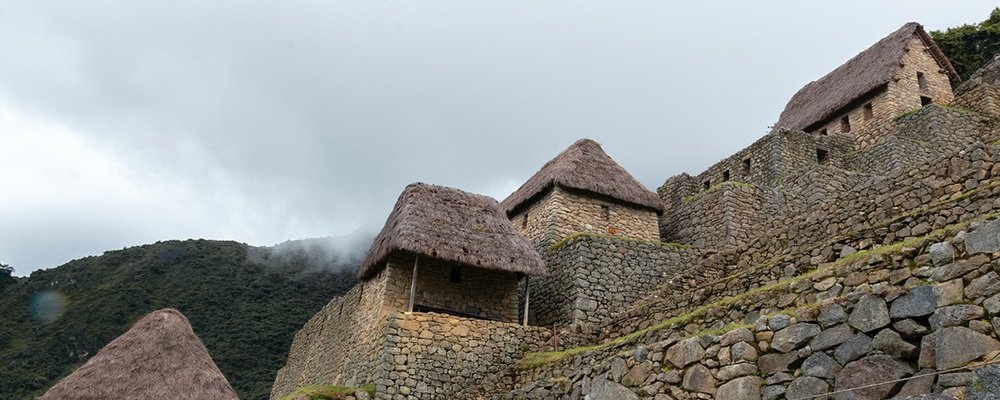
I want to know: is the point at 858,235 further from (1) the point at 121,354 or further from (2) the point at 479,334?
(1) the point at 121,354

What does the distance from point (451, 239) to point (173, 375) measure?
4.94m

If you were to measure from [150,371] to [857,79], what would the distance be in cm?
1966

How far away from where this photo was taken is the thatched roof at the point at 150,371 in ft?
32.5

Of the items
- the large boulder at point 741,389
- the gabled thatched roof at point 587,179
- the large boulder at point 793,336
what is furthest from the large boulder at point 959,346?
the gabled thatched roof at point 587,179

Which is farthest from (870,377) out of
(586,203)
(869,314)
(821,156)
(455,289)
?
(821,156)

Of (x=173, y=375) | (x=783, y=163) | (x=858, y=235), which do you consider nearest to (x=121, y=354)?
(x=173, y=375)

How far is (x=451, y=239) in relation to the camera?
1314 cm

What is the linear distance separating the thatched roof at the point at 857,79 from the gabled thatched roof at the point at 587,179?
7428 millimetres

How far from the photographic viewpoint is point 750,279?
1000 centimetres

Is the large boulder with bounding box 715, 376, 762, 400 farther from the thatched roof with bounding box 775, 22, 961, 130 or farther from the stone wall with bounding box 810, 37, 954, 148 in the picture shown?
the thatched roof with bounding box 775, 22, 961, 130

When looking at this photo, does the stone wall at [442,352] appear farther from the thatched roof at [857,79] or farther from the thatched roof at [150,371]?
the thatched roof at [857,79]

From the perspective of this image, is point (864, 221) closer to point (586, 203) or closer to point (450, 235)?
point (450, 235)

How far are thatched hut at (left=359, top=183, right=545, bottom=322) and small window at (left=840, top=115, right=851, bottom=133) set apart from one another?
11.8 meters

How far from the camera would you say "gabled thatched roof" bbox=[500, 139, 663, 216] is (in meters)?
16.5
